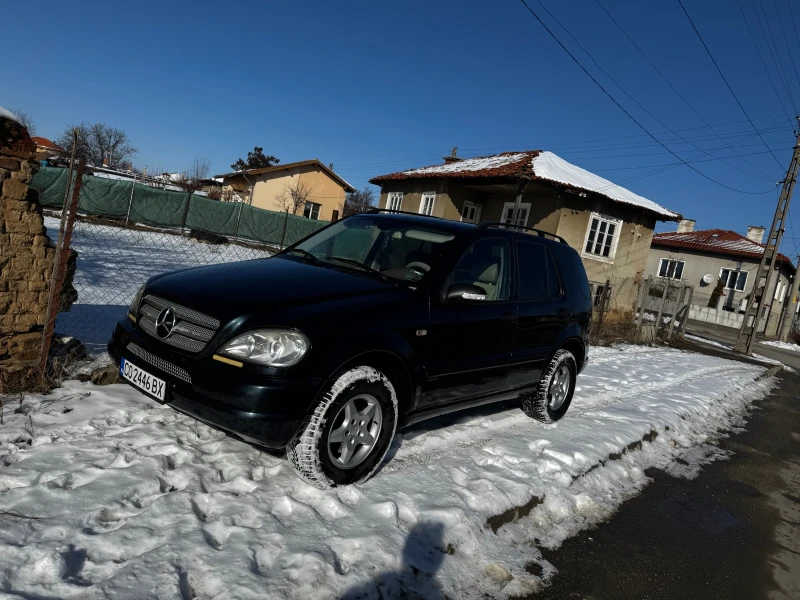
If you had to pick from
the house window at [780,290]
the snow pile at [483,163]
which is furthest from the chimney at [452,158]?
the house window at [780,290]

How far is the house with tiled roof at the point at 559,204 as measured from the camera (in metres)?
19.6

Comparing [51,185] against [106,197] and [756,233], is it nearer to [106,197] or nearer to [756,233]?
[106,197]

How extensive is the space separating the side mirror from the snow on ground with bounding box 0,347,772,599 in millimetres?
1246

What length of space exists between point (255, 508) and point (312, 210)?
3935 centimetres

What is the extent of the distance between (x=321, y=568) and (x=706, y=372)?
473 inches

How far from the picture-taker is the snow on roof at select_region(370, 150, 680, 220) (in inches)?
744

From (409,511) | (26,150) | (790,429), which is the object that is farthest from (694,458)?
(26,150)

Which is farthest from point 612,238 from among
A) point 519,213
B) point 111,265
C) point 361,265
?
point 361,265

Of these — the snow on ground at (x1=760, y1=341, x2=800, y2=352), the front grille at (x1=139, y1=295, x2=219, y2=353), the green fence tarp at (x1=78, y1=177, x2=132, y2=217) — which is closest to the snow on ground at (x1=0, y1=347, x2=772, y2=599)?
the front grille at (x1=139, y1=295, x2=219, y2=353)

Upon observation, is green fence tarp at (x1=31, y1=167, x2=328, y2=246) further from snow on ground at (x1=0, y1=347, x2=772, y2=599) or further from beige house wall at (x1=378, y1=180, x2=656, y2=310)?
snow on ground at (x1=0, y1=347, x2=772, y2=599)

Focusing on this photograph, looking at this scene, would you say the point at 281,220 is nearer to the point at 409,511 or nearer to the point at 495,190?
the point at 495,190

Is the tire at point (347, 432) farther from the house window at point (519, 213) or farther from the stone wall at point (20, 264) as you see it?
the house window at point (519, 213)

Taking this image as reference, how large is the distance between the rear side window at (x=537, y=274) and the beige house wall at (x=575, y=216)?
1457cm

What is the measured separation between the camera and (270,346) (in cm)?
313
